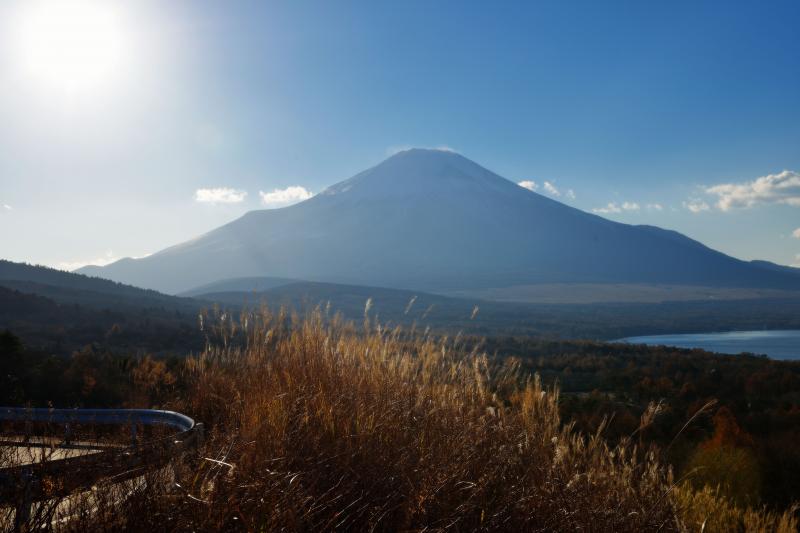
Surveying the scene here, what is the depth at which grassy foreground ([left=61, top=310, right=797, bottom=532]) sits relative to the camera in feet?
10.9

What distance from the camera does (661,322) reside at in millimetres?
82312

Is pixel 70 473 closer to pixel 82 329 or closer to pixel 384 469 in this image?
pixel 384 469

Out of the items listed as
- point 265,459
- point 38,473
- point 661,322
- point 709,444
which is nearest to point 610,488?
point 265,459

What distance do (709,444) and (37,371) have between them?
36.3ft

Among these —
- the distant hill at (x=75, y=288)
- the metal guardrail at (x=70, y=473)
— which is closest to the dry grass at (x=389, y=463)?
the metal guardrail at (x=70, y=473)

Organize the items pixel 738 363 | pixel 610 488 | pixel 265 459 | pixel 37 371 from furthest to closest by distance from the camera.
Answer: pixel 738 363 < pixel 37 371 < pixel 610 488 < pixel 265 459

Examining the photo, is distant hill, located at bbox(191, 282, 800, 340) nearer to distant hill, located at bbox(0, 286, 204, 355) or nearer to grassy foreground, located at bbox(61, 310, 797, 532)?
distant hill, located at bbox(0, 286, 204, 355)

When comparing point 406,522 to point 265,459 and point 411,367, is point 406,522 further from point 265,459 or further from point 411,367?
point 411,367

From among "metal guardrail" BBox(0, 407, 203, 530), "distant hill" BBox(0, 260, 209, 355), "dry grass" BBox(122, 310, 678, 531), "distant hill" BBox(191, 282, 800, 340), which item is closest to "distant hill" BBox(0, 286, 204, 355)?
"distant hill" BBox(0, 260, 209, 355)

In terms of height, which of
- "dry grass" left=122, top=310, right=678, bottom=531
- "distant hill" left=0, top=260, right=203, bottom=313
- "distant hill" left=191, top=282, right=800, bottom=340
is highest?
"distant hill" left=0, top=260, right=203, bottom=313

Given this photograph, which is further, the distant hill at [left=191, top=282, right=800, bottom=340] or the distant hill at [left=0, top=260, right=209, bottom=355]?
the distant hill at [left=191, top=282, right=800, bottom=340]

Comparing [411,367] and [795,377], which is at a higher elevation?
[411,367]

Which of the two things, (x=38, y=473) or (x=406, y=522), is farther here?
(x=406, y=522)

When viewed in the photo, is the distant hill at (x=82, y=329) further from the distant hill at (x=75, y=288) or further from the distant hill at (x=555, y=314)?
the distant hill at (x=555, y=314)
